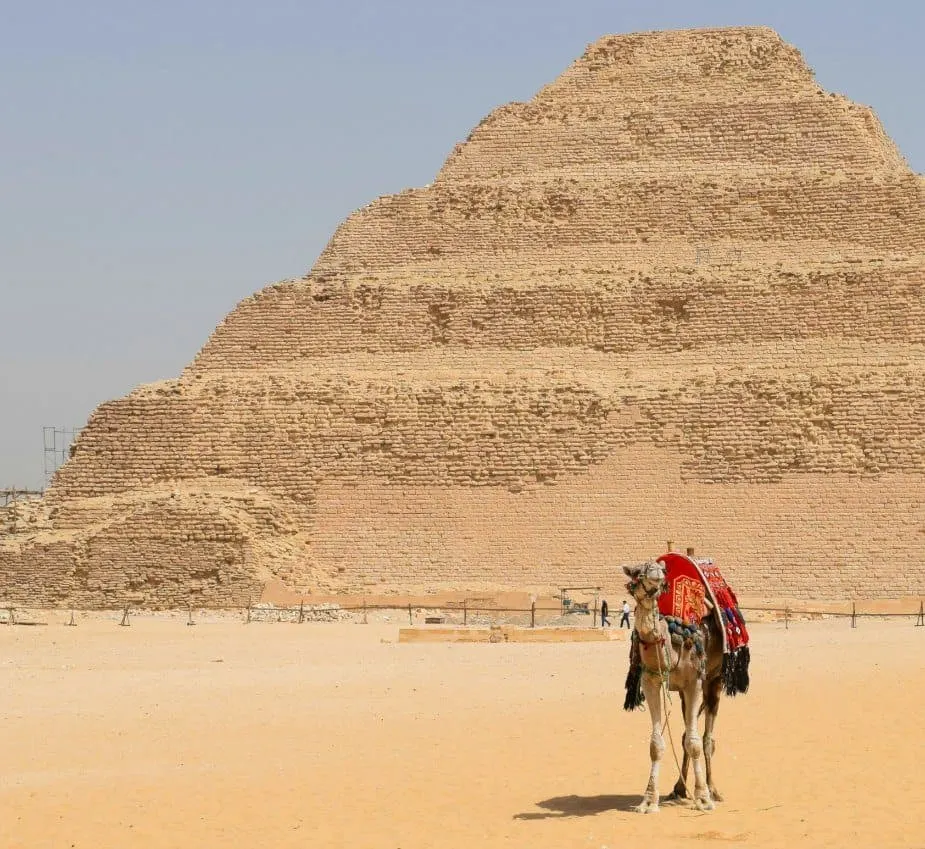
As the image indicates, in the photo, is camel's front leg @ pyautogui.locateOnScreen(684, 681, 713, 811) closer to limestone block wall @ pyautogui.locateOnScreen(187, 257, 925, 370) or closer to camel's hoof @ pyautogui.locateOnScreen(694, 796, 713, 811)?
camel's hoof @ pyautogui.locateOnScreen(694, 796, 713, 811)

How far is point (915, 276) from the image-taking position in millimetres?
41938

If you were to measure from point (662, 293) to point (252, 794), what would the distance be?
98.0ft

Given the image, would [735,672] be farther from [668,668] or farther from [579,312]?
[579,312]

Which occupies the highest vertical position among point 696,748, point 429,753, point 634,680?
point 634,680

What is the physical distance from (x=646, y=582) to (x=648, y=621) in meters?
0.27

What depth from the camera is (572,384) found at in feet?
136

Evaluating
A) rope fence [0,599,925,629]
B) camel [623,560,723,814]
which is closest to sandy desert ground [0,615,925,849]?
camel [623,560,723,814]

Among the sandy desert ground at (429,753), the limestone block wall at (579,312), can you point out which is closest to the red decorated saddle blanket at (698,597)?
the sandy desert ground at (429,753)

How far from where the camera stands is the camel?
1338 centimetres

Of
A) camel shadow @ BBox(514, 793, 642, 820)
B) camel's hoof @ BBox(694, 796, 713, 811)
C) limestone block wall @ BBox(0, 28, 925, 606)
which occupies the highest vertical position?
limestone block wall @ BBox(0, 28, 925, 606)

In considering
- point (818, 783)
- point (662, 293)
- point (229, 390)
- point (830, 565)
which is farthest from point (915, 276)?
point (818, 783)

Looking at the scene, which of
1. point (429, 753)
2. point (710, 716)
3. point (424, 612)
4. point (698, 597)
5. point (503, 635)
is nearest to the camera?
point (698, 597)

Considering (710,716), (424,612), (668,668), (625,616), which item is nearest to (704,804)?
(710,716)

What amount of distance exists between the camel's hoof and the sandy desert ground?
100 millimetres
